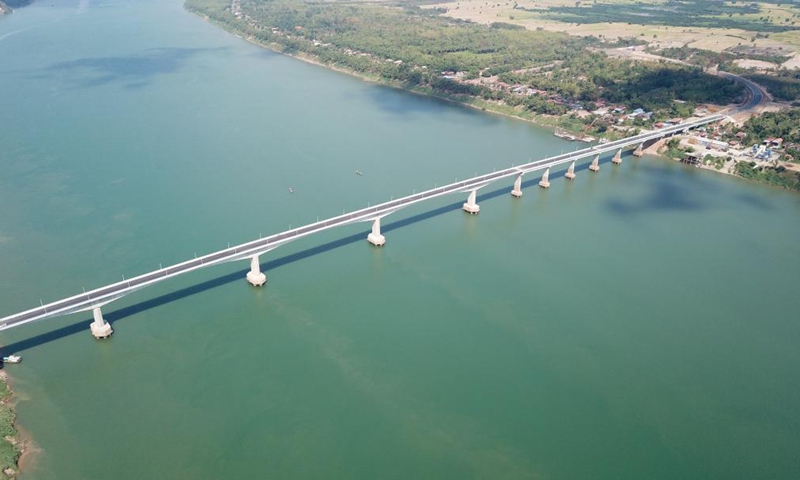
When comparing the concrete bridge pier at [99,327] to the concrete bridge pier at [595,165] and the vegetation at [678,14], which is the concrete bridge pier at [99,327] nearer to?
the concrete bridge pier at [595,165]

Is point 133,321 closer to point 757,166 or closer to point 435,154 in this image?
point 435,154

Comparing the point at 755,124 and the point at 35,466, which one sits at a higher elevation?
the point at 755,124

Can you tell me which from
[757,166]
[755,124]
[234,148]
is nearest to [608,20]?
[755,124]

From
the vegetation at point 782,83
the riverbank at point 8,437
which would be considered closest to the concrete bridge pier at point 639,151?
the vegetation at point 782,83

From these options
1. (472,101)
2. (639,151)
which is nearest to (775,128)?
(639,151)

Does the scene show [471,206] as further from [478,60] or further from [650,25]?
[650,25]
